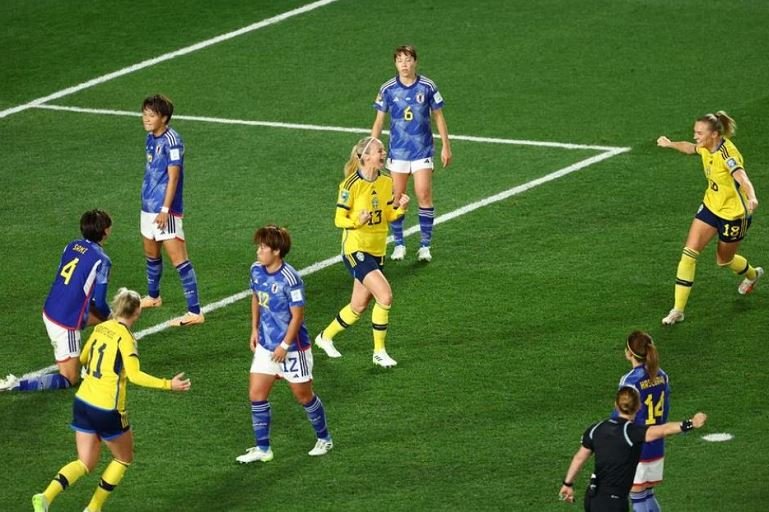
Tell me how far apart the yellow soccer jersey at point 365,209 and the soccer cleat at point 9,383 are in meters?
3.28

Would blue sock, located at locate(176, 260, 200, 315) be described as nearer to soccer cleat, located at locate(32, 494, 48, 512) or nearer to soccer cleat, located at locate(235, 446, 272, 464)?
soccer cleat, located at locate(235, 446, 272, 464)

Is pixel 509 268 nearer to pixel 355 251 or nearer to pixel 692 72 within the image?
pixel 355 251

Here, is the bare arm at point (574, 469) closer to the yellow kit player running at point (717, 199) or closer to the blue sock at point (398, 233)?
the yellow kit player running at point (717, 199)

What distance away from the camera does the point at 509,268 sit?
17312 mm

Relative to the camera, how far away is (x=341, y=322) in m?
15.0

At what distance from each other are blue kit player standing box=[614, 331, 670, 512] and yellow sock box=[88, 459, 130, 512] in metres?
3.86

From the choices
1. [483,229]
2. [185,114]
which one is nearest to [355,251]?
[483,229]

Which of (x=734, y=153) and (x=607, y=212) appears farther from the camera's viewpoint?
(x=607, y=212)

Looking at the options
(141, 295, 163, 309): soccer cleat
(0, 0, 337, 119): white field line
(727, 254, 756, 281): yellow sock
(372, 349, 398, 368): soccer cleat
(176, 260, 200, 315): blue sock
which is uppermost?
(0, 0, 337, 119): white field line

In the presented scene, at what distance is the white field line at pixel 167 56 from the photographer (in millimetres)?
24344

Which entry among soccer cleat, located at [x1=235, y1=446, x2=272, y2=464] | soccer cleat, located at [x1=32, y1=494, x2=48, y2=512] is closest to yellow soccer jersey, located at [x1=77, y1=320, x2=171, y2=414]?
soccer cleat, located at [x1=32, y1=494, x2=48, y2=512]

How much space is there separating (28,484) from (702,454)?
557 centimetres

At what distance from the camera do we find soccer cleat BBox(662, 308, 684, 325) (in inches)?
612

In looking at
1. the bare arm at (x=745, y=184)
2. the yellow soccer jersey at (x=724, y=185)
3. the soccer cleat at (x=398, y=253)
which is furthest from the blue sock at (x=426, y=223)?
the bare arm at (x=745, y=184)
